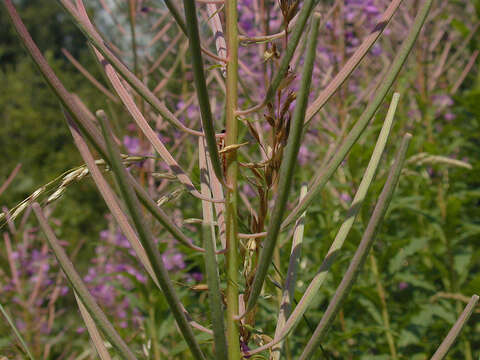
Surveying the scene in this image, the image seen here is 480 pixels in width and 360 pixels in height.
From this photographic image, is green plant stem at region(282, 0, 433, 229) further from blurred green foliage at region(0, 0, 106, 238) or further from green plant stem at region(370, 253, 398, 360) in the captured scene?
blurred green foliage at region(0, 0, 106, 238)

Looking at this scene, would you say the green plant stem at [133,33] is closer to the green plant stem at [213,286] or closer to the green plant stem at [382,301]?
the green plant stem at [382,301]

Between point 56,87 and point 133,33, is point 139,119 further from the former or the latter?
point 133,33

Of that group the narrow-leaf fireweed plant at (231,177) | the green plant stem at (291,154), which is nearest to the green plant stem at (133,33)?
the narrow-leaf fireweed plant at (231,177)

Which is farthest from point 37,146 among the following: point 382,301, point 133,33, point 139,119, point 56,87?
point 56,87

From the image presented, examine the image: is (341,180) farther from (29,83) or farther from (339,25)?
(29,83)

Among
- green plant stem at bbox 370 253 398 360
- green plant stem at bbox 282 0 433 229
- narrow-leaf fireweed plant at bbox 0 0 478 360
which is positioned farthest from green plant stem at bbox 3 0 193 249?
green plant stem at bbox 370 253 398 360

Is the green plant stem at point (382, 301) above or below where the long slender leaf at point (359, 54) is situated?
below
